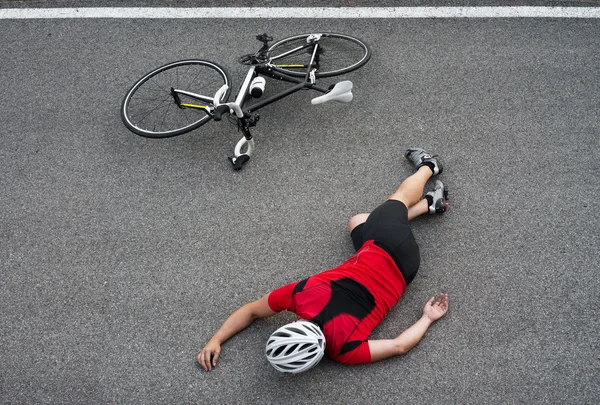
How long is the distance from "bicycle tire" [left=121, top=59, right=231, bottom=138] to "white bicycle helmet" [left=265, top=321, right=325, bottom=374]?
6.96 feet

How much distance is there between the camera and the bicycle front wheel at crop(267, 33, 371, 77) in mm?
4418

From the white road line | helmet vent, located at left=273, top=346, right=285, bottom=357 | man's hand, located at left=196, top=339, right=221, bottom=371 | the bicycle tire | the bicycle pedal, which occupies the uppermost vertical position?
the white road line

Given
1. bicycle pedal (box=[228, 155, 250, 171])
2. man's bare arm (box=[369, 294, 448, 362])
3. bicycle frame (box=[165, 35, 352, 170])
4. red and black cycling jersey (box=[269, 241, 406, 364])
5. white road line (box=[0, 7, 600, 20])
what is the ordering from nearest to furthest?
red and black cycling jersey (box=[269, 241, 406, 364])
man's bare arm (box=[369, 294, 448, 362])
bicycle frame (box=[165, 35, 352, 170])
bicycle pedal (box=[228, 155, 250, 171])
white road line (box=[0, 7, 600, 20])

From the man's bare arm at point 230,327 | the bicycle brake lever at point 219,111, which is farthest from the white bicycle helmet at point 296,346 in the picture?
the bicycle brake lever at point 219,111

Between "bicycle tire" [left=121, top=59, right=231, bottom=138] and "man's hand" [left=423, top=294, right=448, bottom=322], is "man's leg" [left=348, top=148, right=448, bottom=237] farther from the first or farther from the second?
"bicycle tire" [left=121, top=59, right=231, bottom=138]

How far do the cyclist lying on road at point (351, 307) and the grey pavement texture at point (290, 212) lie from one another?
176 millimetres

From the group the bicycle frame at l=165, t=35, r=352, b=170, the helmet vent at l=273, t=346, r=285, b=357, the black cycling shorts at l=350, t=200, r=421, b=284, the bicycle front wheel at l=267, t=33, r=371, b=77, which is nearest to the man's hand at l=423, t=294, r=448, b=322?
the black cycling shorts at l=350, t=200, r=421, b=284

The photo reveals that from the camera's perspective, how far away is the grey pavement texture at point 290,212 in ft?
11.1

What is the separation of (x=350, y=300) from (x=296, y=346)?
1.73 feet

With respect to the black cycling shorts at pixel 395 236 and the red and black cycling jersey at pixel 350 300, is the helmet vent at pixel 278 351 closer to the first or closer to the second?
the red and black cycling jersey at pixel 350 300

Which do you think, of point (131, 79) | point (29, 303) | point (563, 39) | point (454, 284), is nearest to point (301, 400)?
point (454, 284)

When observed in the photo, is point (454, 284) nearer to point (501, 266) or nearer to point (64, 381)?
point (501, 266)

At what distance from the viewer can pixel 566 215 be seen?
384 cm

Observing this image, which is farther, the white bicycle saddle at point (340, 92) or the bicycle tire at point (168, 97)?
the bicycle tire at point (168, 97)
